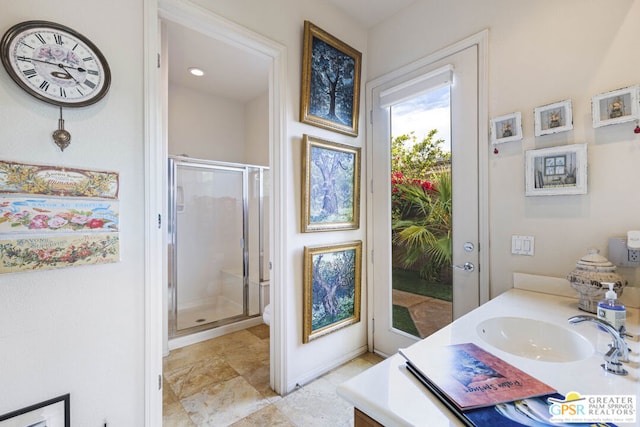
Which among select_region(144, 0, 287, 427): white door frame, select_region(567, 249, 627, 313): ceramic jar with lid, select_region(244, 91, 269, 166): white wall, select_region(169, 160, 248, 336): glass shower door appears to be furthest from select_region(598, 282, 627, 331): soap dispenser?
select_region(244, 91, 269, 166): white wall

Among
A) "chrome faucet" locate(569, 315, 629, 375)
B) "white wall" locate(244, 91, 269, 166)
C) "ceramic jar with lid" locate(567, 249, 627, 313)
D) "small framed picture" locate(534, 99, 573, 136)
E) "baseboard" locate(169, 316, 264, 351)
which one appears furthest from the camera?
"white wall" locate(244, 91, 269, 166)

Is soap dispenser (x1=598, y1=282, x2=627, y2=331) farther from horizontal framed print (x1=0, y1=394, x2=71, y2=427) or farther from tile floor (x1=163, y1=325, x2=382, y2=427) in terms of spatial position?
horizontal framed print (x1=0, y1=394, x2=71, y2=427)

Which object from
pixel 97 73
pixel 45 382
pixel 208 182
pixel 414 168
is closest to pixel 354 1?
pixel 414 168

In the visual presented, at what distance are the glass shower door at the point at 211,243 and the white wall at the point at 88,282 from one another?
1899 mm

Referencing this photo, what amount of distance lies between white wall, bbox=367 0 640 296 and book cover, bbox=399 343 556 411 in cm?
106

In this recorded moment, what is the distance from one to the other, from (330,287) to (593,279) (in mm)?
1516

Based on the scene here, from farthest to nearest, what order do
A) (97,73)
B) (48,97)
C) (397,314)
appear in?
(397,314), (97,73), (48,97)

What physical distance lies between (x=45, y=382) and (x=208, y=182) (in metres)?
2.52

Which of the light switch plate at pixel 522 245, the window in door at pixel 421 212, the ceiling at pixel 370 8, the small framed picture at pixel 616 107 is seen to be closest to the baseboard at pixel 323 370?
the window in door at pixel 421 212

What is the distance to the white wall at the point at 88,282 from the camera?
Result: 109 centimetres

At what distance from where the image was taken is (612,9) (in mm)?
1369

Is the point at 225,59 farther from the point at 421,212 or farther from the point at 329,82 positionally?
the point at 421,212

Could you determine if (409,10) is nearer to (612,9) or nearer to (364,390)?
(612,9)

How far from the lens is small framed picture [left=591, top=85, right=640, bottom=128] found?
1292mm
